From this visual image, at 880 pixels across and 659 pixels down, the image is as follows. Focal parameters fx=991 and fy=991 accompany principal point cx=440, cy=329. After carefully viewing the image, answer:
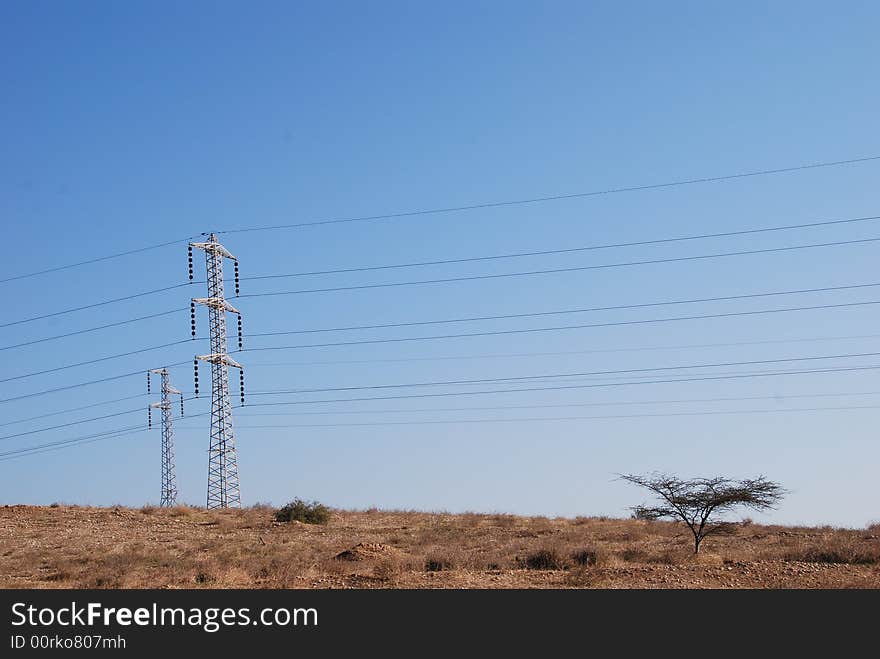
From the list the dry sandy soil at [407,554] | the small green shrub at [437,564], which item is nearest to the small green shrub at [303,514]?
the dry sandy soil at [407,554]

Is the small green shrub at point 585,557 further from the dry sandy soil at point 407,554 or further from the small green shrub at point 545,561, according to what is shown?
the small green shrub at point 545,561

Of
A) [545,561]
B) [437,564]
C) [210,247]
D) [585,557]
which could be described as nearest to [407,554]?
[437,564]

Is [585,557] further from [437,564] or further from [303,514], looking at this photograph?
[303,514]

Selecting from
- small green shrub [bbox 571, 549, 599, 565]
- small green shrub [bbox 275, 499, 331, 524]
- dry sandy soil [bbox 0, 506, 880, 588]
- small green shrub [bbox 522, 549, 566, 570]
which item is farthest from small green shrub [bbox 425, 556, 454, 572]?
small green shrub [bbox 275, 499, 331, 524]

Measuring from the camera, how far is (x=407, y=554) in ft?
137

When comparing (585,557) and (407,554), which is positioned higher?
(407,554)

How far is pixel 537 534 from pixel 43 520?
29333 millimetres

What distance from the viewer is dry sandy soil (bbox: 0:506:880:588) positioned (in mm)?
33531

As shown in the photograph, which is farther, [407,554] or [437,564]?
[407,554]

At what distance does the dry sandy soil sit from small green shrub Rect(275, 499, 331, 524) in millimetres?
745

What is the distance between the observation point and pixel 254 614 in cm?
2375

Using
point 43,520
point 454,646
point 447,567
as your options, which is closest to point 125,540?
point 43,520

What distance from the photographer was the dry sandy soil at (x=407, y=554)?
33531mm

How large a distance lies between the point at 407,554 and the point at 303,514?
2262 centimetres
